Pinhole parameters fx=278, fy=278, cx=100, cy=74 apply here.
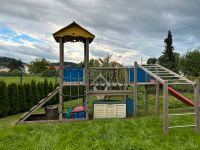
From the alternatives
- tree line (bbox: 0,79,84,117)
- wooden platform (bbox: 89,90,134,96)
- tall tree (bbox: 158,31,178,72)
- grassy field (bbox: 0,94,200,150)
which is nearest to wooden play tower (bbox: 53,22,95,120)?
wooden platform (bbox: 89,90,134,96)

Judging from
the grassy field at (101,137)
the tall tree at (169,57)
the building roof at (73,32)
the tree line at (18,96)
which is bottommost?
the grassy field at (101,137)

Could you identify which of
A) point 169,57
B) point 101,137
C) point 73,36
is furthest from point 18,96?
point 169,57

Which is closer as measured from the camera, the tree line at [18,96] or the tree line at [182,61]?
the tree line at [18,96]

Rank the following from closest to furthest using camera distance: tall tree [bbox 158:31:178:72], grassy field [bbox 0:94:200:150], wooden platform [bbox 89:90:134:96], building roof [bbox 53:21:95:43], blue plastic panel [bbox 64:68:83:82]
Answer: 1. grassy field [bbox 0:94:200:150]
2. building roof [bbox 53:21:95:43]
3. blue plastic panel [bbox 64:68:83:82]
4. wooden platform [bbox 89:90:134:96]
5. tall tree [bbox 158:31:178:72]

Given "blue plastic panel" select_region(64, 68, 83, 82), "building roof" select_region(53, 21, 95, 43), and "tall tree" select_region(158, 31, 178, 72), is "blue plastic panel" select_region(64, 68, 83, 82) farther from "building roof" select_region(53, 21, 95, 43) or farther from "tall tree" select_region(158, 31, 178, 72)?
"tall tree" select_region(158, 31, 178, 72)

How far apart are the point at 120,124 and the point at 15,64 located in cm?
6860

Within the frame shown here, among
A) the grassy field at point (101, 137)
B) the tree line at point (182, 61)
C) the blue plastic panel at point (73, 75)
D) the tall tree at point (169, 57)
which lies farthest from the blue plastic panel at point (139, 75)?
the tall tree at point (169, 57)

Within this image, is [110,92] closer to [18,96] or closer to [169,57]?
[18,96]

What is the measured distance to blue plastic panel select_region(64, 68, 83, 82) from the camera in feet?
32.1

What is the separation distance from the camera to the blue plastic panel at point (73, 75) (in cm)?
980

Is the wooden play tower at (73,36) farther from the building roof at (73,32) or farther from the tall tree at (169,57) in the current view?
the tall tree at (169,57)

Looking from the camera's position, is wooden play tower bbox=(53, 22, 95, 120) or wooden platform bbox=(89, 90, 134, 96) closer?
wooden play tower bbox=(53, 22, 95, 120)

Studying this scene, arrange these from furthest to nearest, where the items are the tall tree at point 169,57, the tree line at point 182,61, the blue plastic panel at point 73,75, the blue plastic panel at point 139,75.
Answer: the tall tree at point 169,57 → the tree line at point 182,61 → the blue plastic panel at point 139,75 → the blue plastic panel at point 73,75

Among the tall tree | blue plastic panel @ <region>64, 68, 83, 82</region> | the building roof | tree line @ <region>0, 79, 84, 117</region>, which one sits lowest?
tree line @ <region>0, 79, 84, 117</region>
